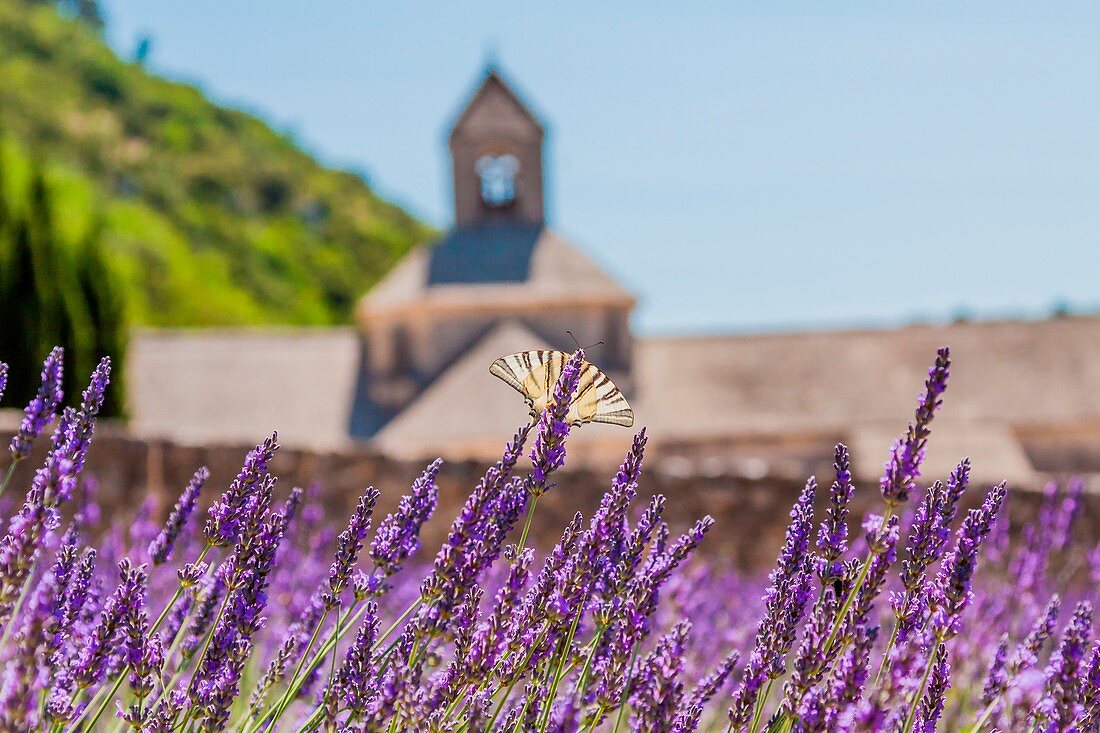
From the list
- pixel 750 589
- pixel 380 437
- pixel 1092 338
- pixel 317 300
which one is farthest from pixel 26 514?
pixel 317 300

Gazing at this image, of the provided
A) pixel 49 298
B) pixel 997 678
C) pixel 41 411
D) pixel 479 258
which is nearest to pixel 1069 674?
pixel 997 678

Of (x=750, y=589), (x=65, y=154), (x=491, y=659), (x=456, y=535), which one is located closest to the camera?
(x=456, y=535)

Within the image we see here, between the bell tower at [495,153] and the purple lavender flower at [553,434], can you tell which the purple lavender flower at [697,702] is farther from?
the bell tower at [495,153]

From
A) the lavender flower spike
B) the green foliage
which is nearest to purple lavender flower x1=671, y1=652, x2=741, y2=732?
the lavender flower spike

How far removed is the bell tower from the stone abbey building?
0.09ft

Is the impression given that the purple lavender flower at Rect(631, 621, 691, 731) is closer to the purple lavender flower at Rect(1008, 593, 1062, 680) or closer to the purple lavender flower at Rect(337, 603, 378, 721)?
the purple lavender flower at Rect(337, 603, 378, 721)

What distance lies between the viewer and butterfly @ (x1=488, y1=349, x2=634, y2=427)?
1915mm

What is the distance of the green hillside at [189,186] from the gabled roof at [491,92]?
69.5ft

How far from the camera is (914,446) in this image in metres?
1.65

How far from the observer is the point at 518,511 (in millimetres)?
1843

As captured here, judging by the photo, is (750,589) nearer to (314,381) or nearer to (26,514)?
(26,514)

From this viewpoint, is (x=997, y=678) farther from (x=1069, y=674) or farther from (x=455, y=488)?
(x=455, y=488)

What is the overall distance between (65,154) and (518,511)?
55.0 metres

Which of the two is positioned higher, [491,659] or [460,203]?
[460,203]
